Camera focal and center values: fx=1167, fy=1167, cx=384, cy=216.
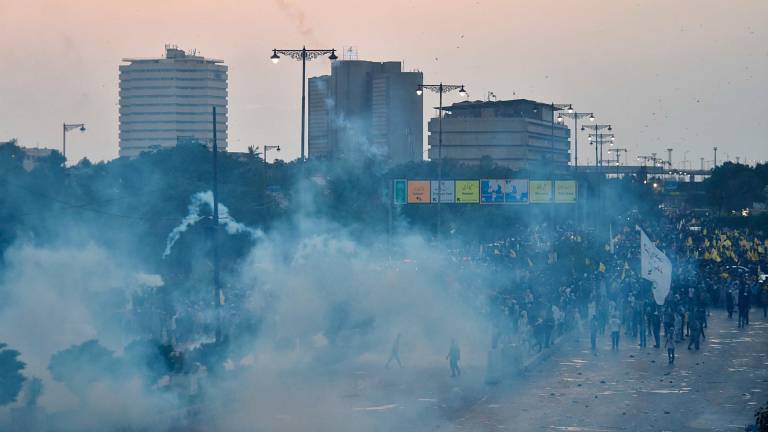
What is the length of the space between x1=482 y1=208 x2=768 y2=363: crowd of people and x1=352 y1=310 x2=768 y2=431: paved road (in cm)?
116

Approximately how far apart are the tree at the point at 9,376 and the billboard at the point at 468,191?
43.6 meters

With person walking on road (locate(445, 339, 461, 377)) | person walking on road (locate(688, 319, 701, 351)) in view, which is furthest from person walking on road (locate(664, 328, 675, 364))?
person walking on road (locate(445, 339, 461, 377))

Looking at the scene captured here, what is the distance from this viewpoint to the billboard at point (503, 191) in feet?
215

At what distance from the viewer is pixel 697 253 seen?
62.9m

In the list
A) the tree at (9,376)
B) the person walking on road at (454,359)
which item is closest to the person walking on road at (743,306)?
the person walking on road at (454,359)

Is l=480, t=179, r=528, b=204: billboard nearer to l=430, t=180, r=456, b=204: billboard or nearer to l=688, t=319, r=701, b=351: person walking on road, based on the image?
l=430, t=180, r=456, b=204: billboard

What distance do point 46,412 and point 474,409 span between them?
8650 millimetres

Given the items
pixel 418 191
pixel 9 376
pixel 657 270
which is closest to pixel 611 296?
pixel 657 270

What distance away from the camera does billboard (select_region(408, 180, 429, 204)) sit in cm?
6056

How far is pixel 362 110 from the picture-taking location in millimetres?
104188

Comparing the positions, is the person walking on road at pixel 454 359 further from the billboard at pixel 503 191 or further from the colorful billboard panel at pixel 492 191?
the billboard at pixel 503 191

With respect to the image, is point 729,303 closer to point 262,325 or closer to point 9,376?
point 262,325

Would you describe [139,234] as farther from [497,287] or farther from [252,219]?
[497,287]

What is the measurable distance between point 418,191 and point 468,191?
4600 millimetres
